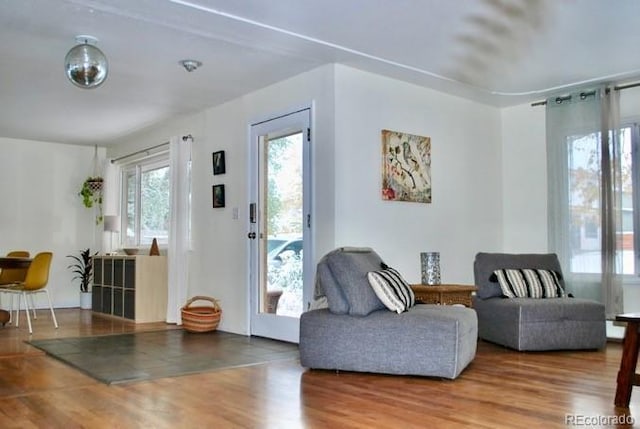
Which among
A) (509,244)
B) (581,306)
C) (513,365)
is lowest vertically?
(513,365)

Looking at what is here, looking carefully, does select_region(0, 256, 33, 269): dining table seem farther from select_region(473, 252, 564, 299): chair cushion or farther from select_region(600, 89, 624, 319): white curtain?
select_region(600, 89, 624, 319): white curtain

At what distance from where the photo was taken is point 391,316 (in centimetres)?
372

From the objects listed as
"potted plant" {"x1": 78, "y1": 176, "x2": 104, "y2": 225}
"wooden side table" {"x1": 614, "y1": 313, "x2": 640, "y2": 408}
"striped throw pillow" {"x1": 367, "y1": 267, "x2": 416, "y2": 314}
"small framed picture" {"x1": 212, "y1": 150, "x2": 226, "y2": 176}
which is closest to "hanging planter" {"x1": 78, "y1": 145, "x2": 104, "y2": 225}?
"potted plant" {"x1": 78, "y1": 176, "x2": 104, "y2": 225}

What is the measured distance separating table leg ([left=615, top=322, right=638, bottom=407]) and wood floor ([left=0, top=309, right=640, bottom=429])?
2.1 inches

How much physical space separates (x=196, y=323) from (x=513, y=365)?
298 cm

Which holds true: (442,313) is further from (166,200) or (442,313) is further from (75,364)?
(166,200)

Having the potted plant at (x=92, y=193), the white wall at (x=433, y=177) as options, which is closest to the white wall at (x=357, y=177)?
the white wall at (x=433, y=177)

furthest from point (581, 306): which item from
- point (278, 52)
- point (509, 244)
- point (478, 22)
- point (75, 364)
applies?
point (75, 364)

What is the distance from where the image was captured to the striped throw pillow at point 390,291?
12.5 feet

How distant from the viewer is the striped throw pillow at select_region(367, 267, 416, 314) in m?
3.81

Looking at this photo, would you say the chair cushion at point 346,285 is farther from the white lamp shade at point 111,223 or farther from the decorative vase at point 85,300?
the decorative vase at point 85,300

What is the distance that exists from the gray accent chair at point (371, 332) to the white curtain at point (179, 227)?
2.60 metres

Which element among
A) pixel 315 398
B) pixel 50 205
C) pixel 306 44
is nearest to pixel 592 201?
pixel 306 44

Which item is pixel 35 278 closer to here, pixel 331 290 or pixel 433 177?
pixel 331 290
